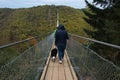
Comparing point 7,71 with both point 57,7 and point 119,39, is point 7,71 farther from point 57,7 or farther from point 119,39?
point 57,7

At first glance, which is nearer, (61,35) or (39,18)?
(61,35)

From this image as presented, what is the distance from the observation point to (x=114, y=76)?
4.32m

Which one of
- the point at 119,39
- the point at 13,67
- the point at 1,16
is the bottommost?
the point at 1,16

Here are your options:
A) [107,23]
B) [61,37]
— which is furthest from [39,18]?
[61,37]

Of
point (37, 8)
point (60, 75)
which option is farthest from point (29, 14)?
point (60, 75)

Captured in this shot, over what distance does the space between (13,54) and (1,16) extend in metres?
154

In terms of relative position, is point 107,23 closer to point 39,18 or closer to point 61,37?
point 61,37

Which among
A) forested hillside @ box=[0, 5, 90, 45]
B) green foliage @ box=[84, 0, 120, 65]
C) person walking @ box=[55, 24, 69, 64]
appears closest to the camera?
person walking @ box=[55, 24, 69, 64]

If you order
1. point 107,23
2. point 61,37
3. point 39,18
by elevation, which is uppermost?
point 61,37

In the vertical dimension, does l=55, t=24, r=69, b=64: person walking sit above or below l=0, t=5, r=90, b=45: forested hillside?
above

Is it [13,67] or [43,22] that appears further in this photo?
[43,22]

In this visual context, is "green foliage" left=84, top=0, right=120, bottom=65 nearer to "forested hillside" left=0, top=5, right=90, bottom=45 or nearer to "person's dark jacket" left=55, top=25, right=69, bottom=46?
"person's dark jacket" left=55, top=25, right=69, bottom=46

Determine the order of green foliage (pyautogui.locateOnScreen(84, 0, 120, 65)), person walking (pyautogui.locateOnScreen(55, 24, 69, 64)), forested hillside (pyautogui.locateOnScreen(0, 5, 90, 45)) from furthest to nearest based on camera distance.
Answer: forested hillside (pyautogui.locateOnScreen(0, 5, 90, 45))
green foliage (pyautogui.locateOnScreen(84, 0, 120, 65))
person walking (pyautogui.locateOnScreen(55, 24, 69, 64))

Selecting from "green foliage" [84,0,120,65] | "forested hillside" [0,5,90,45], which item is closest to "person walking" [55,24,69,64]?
"green foliage" [84,0,120,65]
